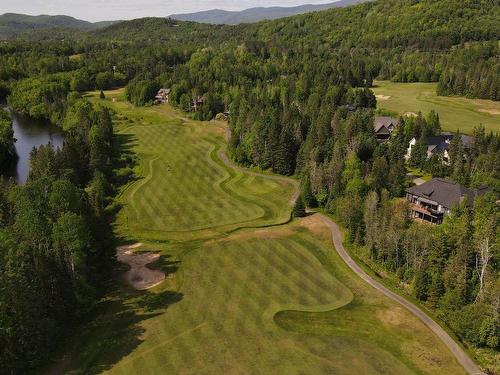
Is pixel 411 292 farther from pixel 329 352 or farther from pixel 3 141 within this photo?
pixel 3 141

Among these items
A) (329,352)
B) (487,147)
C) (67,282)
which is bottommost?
(329,352)

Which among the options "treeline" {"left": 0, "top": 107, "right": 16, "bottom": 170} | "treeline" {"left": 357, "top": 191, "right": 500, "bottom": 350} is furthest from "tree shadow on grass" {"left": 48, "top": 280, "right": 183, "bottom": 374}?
"treeline" {"left": 0, "top": 107, "right": 16, "bottom": 170}

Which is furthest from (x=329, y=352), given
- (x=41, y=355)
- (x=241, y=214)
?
(x=241, y=214)

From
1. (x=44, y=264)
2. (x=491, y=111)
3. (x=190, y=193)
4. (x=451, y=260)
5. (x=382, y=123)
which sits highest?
(x=382, y=123)

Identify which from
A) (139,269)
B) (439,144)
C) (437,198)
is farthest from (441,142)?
(139,269)

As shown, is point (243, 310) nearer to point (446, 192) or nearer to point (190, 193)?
point (446, 192)

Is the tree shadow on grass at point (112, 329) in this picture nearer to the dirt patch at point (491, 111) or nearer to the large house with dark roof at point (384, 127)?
the large house with dark roof at point (384, 127)
